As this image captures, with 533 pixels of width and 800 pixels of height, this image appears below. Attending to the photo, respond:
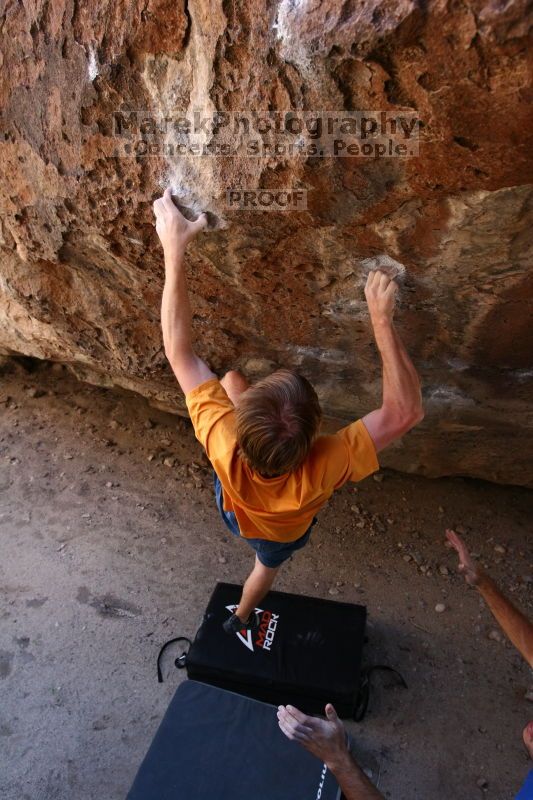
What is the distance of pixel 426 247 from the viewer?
176 cm

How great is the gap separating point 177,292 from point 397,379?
2.12 ft

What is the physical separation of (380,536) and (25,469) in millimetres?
1837

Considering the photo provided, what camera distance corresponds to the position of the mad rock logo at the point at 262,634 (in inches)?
100

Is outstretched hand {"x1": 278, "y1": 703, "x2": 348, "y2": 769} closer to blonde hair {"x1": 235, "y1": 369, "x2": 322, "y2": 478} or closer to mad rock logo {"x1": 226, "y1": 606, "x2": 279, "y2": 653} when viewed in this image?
blonde hair {"x1": 235, "y1": 369, "x2": 322, "y2": 478}

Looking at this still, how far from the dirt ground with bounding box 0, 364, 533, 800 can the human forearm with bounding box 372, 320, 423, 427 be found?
1.31m

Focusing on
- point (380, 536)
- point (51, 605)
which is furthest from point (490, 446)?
point (51, 605)

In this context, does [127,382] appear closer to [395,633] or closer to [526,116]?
[395,633]

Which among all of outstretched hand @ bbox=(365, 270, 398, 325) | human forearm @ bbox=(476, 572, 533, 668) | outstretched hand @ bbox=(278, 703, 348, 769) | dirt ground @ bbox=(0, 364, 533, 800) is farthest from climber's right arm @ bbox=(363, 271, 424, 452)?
dirt ground @ bbox=(0, 364, 533, 800)

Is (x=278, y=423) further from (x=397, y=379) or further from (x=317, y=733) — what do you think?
(x=317, y=733)

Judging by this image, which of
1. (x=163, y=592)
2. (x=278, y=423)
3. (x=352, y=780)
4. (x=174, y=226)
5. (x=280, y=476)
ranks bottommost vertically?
(x=163, y=592)

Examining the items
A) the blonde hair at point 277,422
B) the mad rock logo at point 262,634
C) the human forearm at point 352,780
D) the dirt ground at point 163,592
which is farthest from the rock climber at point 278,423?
the dirt ground at point 163,592

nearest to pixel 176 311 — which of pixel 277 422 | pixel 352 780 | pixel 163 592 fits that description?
pixel 277 422

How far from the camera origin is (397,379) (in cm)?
173

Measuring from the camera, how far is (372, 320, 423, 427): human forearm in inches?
67.9
